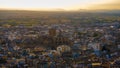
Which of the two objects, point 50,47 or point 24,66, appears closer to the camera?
point 24,66

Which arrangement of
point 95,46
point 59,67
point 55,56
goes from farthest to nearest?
point 95,46, point 55,56, point 59,67

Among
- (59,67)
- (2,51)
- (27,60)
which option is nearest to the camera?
(59,67)

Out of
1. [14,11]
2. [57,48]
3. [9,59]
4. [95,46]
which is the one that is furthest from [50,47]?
[14,11]

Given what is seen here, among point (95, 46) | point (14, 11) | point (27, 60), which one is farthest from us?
point (14, 11)

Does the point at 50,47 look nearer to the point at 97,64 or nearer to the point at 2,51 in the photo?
the point at 2,51

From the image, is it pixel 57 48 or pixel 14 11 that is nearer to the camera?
pixel 57 48

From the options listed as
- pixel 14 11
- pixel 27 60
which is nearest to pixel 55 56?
pixel 27 60

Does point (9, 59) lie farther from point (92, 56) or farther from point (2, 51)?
point (92, 56)

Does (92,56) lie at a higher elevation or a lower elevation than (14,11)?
higher

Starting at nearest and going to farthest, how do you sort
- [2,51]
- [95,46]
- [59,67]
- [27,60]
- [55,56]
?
[59,67]
[27,60]
[55,56]
[2,51]
[95,46]
